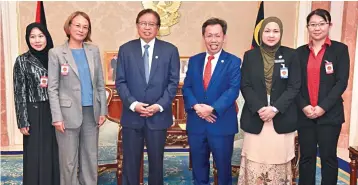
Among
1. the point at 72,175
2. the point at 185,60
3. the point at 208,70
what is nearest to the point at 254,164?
the point at 208,70

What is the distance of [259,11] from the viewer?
567cm

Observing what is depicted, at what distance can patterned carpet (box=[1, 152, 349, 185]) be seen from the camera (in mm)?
3869

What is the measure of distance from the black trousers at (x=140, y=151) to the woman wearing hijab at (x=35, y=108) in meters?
0.62

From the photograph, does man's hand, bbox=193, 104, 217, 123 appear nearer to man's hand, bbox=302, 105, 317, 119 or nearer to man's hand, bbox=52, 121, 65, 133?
man's hand, bbox=302, 105, 317, 119

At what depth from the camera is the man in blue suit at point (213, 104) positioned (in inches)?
117

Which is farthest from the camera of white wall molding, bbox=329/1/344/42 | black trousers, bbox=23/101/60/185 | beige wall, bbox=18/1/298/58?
beige wall, bbox=18/1/298/58

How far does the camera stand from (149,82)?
9.68ft

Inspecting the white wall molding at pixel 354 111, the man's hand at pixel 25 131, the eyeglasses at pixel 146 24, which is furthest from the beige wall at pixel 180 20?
Answer: the man's hand at pixel 25 131

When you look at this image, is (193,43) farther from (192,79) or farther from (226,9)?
(192,79)

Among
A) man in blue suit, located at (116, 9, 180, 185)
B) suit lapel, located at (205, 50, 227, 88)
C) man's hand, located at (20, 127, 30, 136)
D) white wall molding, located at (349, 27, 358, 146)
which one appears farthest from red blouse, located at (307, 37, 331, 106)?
white wall molding, located at (349, 27, 358, 146)

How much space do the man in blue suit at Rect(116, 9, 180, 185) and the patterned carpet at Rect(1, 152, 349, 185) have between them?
918 mm

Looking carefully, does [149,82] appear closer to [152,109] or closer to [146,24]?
[152,109]

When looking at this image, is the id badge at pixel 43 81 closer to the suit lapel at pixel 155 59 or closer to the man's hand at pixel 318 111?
the suit lapel at pixel 155 59

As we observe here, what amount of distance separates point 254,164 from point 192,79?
875 millimetres
